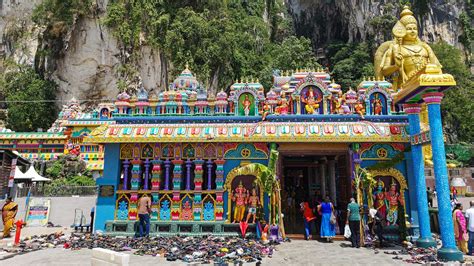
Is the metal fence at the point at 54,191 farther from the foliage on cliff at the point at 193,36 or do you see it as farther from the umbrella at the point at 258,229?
the foliage on cliff at the point at 193,36

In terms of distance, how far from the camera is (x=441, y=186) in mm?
8430

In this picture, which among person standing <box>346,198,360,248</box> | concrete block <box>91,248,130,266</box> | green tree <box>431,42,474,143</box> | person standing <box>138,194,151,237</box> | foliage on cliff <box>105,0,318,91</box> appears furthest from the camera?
green tree <box>431,42,474,143</box>

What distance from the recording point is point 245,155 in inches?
462

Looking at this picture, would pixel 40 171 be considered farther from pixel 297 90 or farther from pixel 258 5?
pixel 258 5

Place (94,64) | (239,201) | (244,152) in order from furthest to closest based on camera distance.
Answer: (94,64), (244,152), (239,201)

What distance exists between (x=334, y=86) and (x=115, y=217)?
29.9 feet

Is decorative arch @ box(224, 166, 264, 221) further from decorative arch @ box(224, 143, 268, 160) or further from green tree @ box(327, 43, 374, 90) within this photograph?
green tree @ box(327, 43, 374, 90)

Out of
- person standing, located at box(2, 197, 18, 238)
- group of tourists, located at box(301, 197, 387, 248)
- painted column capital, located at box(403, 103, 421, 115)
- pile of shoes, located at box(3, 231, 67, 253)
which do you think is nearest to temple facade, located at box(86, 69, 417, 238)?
group of tourists, located at box(301, 197, 387, 248)

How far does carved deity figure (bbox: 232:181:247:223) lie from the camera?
444 inches

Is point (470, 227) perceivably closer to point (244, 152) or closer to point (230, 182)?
point (244, 152)

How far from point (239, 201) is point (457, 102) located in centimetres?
3103

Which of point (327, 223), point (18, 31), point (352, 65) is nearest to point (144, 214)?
point (327, 223)

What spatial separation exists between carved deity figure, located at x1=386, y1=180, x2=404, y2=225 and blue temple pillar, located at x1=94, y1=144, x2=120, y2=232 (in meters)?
9.16

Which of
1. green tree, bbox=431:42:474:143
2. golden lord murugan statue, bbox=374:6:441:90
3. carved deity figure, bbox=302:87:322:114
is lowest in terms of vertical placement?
carved deity figure, bbox=302:87:322:114
